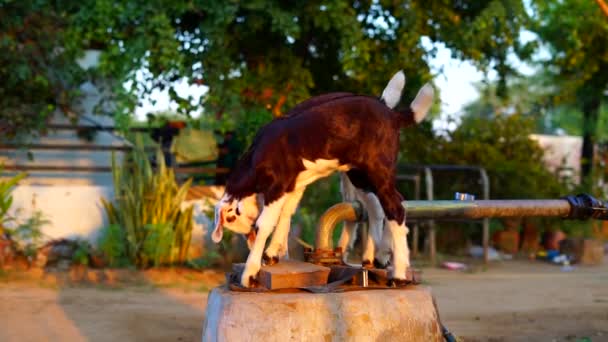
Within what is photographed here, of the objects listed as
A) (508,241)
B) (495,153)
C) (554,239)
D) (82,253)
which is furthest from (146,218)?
(554,239)

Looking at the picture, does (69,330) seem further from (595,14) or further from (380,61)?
(595,14)

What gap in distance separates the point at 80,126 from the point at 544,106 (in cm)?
766

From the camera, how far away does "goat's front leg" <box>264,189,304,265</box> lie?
11.4 feet

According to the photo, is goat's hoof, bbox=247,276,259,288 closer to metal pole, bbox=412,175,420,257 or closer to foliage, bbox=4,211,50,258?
foliage, bbox=4,211,50,258

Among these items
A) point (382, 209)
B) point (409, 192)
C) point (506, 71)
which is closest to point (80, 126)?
point (409, 192)

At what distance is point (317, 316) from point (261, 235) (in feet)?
1.39

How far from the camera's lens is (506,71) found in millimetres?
10641

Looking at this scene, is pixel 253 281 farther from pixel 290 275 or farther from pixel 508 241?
pixel 508 241

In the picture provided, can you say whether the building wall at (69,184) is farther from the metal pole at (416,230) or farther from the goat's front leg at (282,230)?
the goat's front leg at (282,230)

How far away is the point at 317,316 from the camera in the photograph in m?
3.27

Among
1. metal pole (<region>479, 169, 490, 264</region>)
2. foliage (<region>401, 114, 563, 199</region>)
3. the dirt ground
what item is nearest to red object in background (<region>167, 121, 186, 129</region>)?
the dirt ground

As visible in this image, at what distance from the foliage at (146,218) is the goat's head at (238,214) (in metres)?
4.91

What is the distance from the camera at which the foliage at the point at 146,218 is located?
827 centimetres

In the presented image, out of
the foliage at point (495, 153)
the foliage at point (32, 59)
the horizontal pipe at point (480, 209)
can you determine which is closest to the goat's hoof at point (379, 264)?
the horizontal pipe at point (480, 209)
